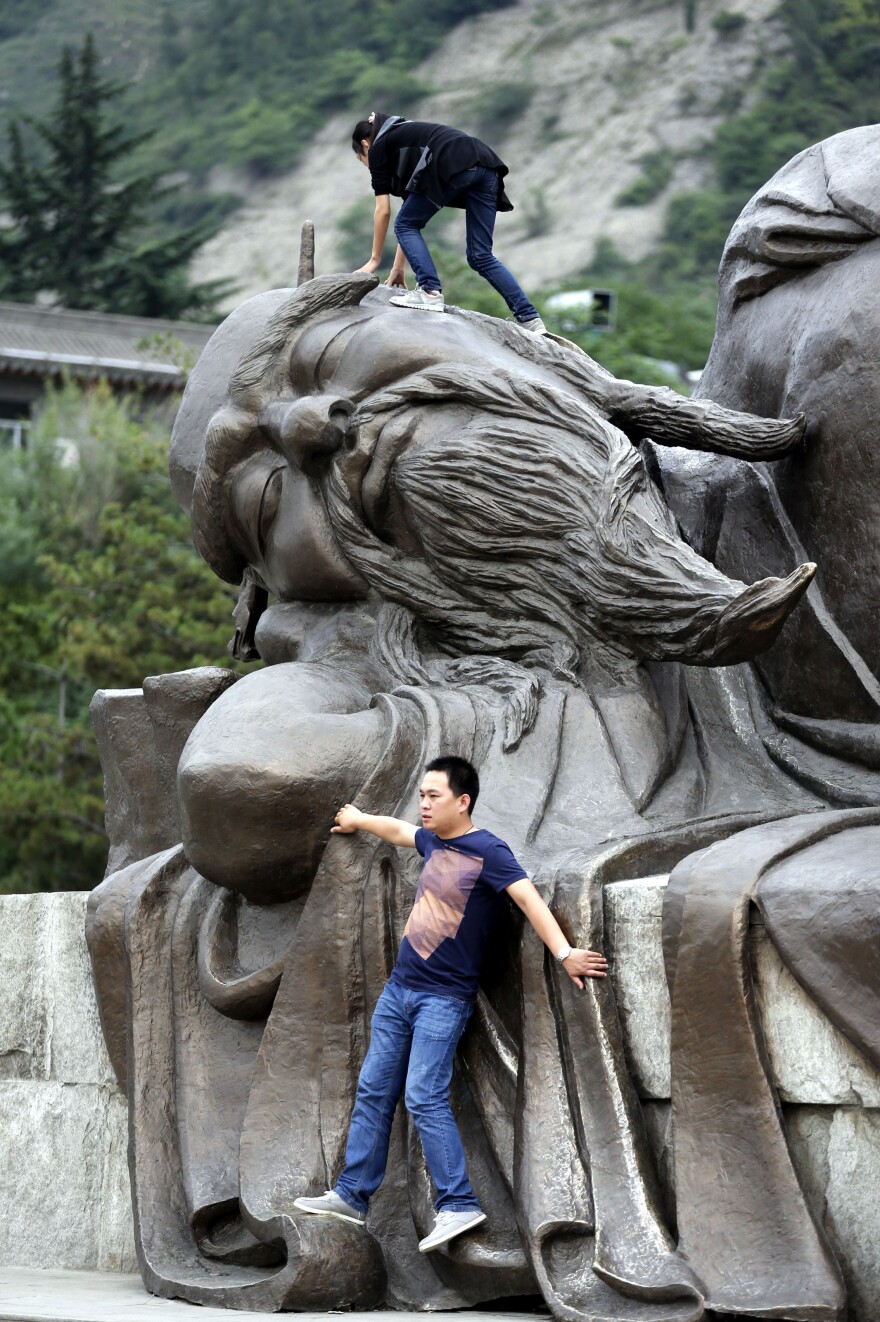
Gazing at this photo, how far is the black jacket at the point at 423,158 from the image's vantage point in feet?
17.7

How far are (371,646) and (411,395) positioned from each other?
616 mm

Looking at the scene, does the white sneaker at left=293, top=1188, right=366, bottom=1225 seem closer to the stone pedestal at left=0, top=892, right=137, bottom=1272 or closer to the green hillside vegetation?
the stone pedestal at left=0, top=892, right=137, bottom=1272

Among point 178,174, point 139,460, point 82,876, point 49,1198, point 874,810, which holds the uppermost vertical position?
point 874,810

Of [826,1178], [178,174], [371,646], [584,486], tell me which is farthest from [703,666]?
[178,174]

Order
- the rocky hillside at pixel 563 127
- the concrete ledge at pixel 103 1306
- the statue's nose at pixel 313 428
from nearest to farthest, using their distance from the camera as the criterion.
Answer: the concrete ledge at pixel 103 1306 < the statue's nose at pixel 313 428 < the rocky hillside at pixel 563 127

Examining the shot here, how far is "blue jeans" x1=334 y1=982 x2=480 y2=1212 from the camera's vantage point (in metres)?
3.78

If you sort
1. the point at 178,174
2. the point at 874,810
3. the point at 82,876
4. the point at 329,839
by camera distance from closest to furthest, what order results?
1. the point at 874,810
2. the point at 329,839
3. the point at 82,876
4. the point at 178,174

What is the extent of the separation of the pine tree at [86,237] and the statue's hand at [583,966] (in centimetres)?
2735

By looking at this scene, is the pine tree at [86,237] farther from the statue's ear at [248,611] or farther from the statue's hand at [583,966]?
the statue's hand at [583,966]

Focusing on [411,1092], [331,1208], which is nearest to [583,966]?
[411,1092]

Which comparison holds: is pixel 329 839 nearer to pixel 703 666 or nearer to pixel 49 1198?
pixel 703 666

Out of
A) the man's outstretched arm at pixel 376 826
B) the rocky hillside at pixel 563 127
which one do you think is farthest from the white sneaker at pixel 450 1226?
the rocky hillside at pixel 563 127

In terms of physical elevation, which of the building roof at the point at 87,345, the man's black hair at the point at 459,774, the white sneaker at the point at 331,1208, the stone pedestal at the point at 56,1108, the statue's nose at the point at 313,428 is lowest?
the building roof at the point at 87,345

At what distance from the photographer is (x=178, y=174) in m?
58.2
